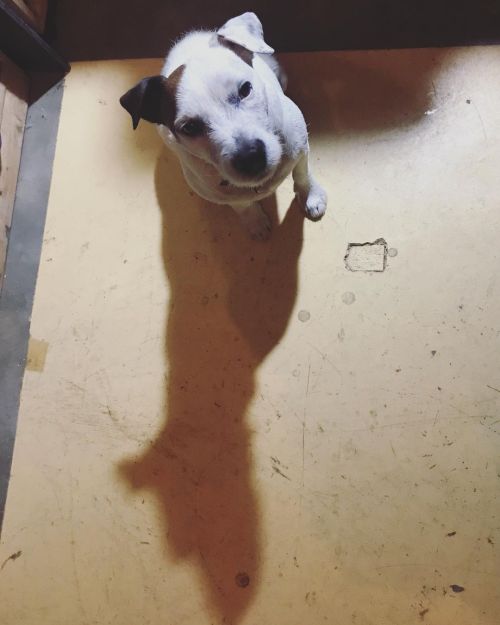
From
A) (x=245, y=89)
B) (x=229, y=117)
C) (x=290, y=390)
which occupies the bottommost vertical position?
(x=290, y=390)

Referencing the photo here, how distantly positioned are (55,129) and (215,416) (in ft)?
5.81

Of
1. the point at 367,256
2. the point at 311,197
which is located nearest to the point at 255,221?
the point at 311,197

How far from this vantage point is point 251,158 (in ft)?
5.48

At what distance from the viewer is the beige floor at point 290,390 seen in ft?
7.11

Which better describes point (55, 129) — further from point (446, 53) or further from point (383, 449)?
point (383, 449)

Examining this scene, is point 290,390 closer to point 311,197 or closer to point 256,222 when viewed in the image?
point 256,222

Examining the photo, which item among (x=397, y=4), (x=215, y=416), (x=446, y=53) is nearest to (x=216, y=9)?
(x=397, y=4)

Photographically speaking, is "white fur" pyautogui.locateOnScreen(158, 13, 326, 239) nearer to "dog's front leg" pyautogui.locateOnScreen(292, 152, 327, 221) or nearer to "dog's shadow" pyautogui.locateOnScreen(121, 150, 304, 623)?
"dog's front leg" pyautogui.locateOnScreen(292, 152, 327, 221)

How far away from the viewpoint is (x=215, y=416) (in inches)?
93.9

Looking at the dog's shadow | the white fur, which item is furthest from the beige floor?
the white fur

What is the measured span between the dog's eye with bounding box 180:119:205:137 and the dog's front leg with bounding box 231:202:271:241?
24.1 inches

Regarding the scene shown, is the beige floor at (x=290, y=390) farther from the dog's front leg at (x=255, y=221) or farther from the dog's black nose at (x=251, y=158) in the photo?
the dog's black nose at (x=251, y=158)

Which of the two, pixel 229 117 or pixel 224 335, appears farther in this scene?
pixel 224 335

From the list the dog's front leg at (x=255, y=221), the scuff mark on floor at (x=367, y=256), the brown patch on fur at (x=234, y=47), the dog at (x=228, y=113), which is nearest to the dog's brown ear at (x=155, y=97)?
the dog at (x=228, y=113)
